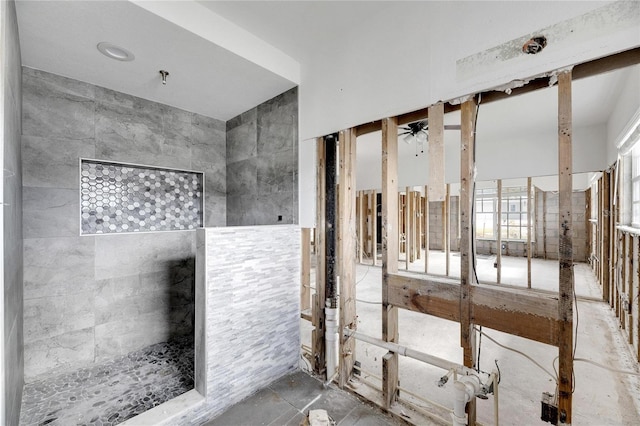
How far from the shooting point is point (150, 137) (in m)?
2.89

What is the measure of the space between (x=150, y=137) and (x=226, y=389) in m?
2.57

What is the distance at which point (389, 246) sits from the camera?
203 cm

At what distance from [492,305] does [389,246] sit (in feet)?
2.39

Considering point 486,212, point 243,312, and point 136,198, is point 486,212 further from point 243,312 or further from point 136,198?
point 136,198

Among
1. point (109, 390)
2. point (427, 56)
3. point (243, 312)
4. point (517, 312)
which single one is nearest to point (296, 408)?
point (243, 312)

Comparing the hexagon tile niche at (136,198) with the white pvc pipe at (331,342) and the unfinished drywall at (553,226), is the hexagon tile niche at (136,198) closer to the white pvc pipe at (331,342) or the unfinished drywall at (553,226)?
the white pvc pipe at (331,342)

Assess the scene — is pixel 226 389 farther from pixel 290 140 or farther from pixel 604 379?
pixel 604 379

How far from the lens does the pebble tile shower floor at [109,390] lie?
74.6 inches

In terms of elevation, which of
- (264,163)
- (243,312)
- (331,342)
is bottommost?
(331,342)

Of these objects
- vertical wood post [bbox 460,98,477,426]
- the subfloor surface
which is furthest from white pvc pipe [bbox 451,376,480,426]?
the subfloor surface

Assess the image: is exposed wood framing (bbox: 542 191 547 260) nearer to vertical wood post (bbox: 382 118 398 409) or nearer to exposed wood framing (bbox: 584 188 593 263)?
exposed wood framing (bbox: 584 188 593 263)

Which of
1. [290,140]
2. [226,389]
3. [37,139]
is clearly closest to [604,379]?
[226,389]

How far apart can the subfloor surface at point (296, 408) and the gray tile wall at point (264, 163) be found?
1469mm

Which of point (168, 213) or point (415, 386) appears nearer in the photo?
point (415, 386)
